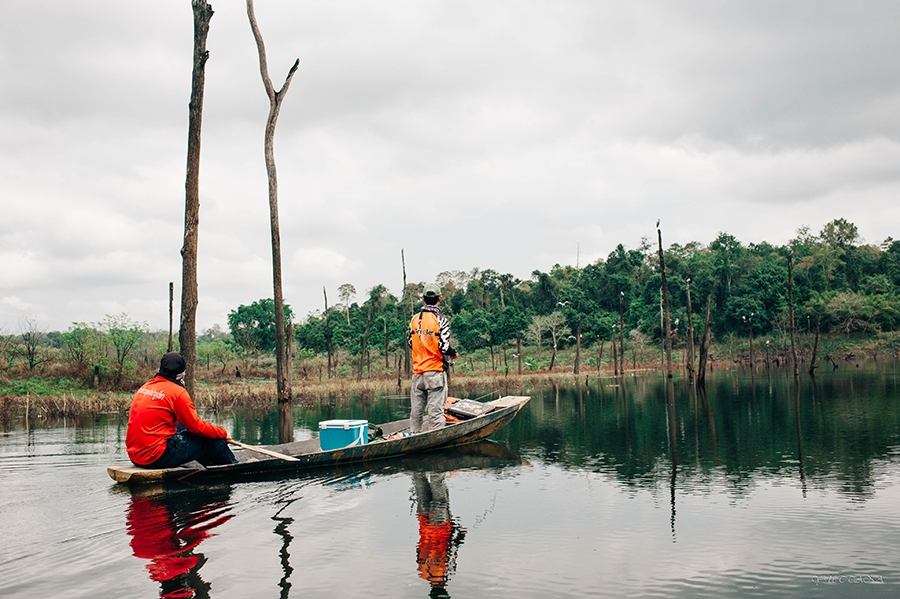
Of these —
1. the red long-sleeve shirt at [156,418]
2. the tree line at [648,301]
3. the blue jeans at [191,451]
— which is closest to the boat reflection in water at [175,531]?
the blue jeans at [191,451]

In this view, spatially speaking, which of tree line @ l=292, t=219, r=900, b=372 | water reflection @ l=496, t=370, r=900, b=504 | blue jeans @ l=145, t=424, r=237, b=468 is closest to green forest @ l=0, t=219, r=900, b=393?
tree line @ l=292, t=219, r=900, b=372

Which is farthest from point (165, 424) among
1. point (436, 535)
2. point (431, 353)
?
point (431, 353)

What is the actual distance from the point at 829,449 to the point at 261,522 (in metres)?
8.42

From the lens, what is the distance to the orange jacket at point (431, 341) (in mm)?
11227

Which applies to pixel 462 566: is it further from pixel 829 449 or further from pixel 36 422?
pixel 36 422

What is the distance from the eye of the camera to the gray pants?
11375 millimetres

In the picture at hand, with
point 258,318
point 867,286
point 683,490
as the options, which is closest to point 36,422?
point 683,490

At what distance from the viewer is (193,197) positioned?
12430 millimetres

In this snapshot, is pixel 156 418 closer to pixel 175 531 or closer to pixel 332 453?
pixel 175 531

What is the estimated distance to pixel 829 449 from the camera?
1077cm

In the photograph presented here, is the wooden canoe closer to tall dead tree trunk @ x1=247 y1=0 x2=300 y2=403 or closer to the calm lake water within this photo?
the calm lake water

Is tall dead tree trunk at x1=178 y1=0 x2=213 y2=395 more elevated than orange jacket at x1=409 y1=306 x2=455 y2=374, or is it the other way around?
tall dead tree trunk at x1=178 y1=0 x2=213 y2=395

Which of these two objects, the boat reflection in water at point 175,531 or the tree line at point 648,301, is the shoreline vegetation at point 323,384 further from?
the boat reflection in water at point 175,531

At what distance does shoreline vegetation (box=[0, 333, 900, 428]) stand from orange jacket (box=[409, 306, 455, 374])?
13.5 metres
